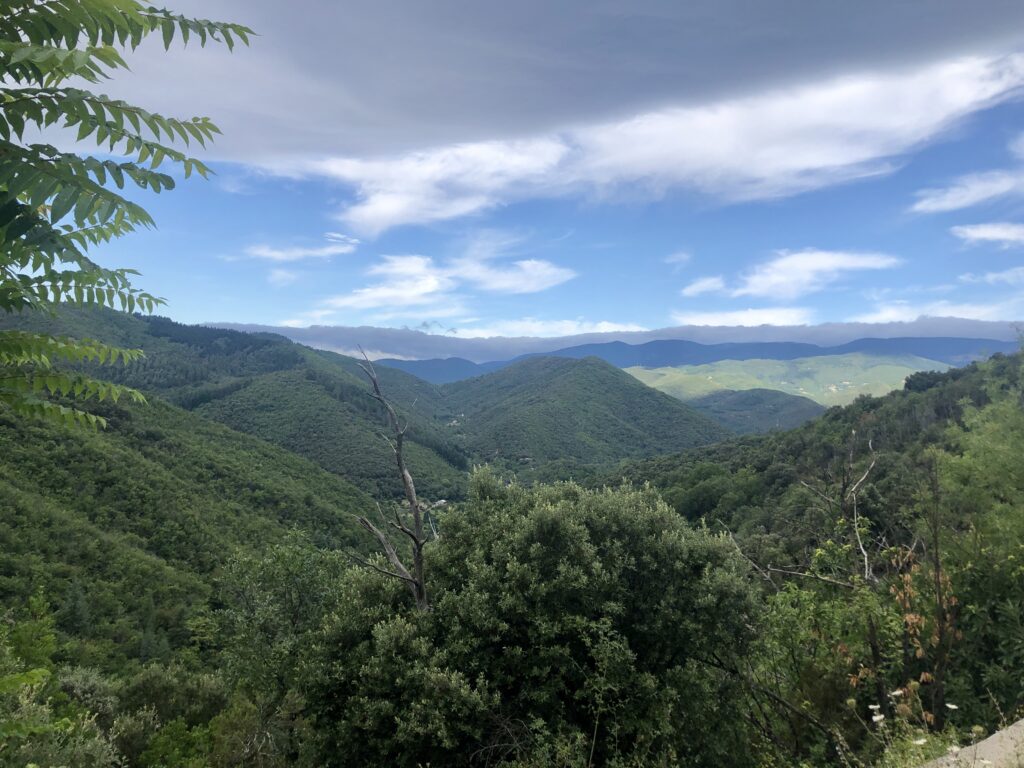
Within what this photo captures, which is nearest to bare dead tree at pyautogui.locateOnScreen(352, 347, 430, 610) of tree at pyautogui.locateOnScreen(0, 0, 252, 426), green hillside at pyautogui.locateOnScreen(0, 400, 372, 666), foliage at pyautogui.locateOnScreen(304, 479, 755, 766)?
foliage at pyautogui.locateOnScreen(304, 479, 755, 766)

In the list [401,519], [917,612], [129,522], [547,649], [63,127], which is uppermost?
[63,127]

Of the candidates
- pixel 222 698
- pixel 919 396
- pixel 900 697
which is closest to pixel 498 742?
pixel 900 697

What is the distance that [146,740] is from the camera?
18.9m

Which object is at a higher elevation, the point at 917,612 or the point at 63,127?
the point at 63,127

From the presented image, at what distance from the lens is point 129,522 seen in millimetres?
71125

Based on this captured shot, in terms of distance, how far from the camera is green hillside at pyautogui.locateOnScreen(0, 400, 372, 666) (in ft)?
167

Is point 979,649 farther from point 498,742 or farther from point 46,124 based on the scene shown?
point 46,124

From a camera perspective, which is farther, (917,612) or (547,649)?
(547,649)

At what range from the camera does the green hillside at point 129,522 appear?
167ft

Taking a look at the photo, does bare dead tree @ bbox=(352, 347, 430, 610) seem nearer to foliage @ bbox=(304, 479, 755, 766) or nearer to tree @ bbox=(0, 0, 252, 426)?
foliage @ bbox=(304, 479, 755, 766)

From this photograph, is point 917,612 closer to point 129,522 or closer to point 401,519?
point 401,519

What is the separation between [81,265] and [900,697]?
13743 millimetres

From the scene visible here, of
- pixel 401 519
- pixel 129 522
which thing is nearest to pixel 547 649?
pixel 401 519

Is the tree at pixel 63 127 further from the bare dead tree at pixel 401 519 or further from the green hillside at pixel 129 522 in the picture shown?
the green hillside at pixel 129 522
